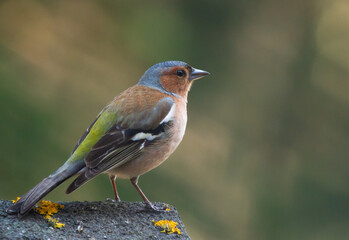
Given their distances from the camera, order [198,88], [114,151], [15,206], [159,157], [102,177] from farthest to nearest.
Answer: [198,88] → [102,177] → [159,157] → [114,151] → [15,206]

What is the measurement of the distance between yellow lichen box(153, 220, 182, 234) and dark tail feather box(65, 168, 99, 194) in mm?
507

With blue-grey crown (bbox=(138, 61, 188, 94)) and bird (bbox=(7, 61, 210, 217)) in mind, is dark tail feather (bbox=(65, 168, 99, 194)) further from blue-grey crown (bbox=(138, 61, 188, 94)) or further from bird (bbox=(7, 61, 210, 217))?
blue-grey crown (bbox=(138, 61, 188, 94))

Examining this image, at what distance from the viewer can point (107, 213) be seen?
3.38 meters

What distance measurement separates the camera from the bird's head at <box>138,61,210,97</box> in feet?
14.3

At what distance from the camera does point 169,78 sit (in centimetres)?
439

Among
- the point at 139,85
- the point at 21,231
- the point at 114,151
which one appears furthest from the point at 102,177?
the point at 21,231

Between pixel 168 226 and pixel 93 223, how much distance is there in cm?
46

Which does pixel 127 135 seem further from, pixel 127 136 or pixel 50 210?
pixel 50 210

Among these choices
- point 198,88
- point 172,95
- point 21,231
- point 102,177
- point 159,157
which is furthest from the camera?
point 198,88

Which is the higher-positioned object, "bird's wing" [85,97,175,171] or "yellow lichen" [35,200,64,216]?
"bird's wing" [85,97,175,171]

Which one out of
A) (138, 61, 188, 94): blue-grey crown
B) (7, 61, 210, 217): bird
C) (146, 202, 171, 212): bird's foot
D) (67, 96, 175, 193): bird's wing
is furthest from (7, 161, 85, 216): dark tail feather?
(138, 61, 188, 94): blue-grey crown

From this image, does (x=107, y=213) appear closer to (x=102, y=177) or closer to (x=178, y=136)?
(x=178, y=136)

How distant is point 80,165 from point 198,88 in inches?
173

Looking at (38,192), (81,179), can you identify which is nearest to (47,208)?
(38,192)
